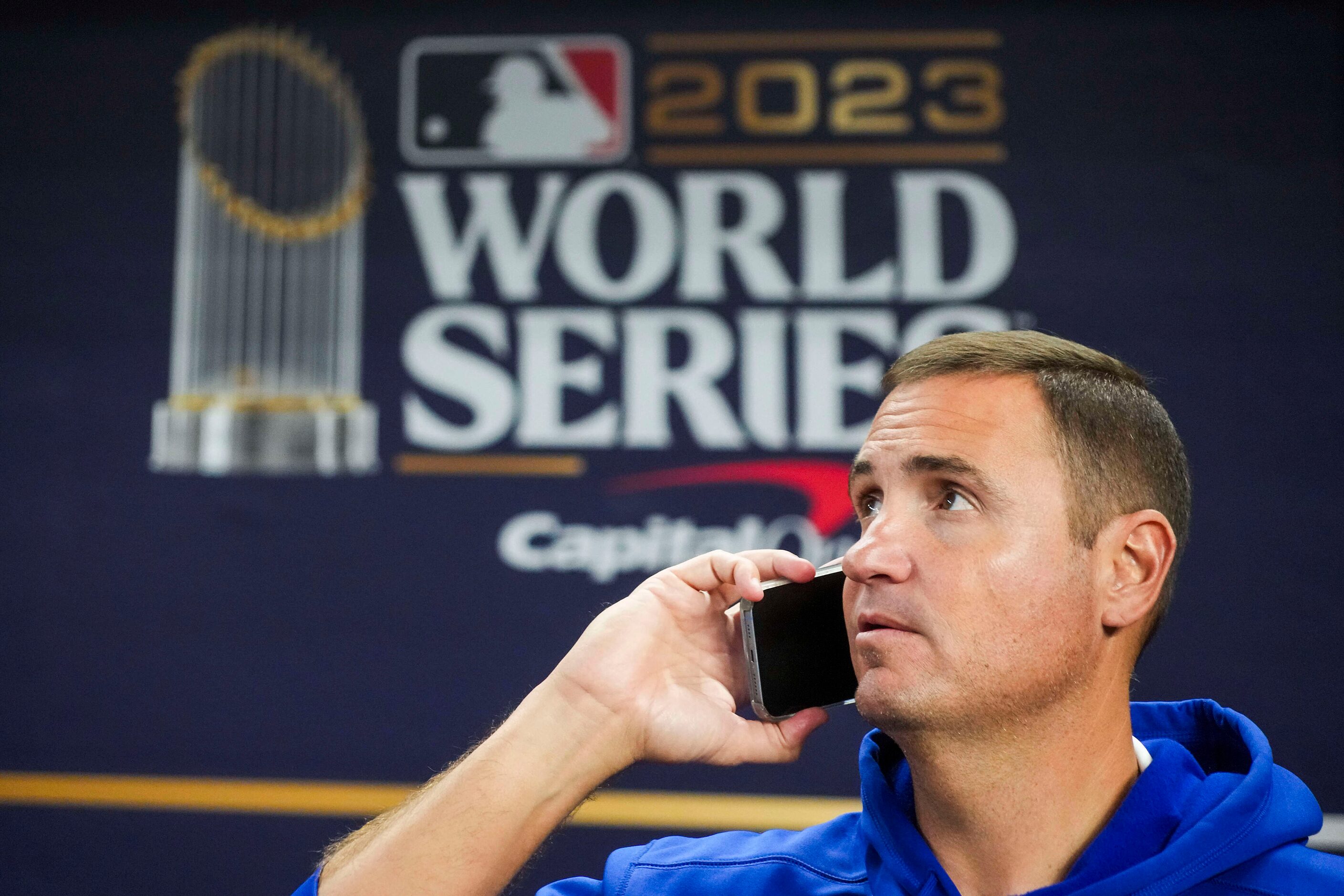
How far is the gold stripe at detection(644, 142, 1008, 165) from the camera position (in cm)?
290

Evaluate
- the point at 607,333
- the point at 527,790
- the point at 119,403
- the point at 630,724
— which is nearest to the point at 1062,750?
the point at 630,724

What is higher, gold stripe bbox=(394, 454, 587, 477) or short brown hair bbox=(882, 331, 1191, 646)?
short brown hair bbox=(882, 331, 1191, 646)

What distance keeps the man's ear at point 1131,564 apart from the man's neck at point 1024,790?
0.10m

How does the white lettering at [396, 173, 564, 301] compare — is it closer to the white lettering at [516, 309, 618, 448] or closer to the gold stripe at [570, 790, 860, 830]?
the white lettering at [516, 309, 618, 448]

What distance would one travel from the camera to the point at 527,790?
1270mm

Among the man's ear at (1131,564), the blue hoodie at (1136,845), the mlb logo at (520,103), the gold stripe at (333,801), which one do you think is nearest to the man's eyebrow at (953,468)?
the man's ear at (1131,564)

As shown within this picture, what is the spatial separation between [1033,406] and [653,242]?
1.76 metres

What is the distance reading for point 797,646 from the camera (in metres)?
1.41

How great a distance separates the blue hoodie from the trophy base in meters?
1.68

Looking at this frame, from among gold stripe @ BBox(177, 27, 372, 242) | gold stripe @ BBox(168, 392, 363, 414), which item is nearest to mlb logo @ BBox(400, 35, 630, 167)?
gold stripe @ BBox(177, 27, 372, 242)

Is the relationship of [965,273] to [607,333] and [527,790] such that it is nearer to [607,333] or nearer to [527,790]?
[607,333]

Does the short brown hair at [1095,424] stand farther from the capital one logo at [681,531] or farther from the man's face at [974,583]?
the capital one logo at [681,531]

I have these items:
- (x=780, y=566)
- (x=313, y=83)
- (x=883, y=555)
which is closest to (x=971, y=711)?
(x=883, y=555)

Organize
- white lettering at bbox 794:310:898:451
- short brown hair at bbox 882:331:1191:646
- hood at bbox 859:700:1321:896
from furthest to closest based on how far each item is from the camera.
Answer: white lettering at bbox 794:310:898:451 < short brown hair at bbox 882:331:1191:646 < hood at bbox 859:700:1321:896
